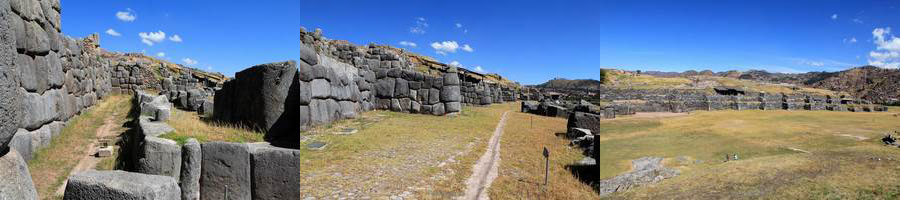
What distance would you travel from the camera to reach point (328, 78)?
32.8ft

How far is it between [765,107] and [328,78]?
41.6 m

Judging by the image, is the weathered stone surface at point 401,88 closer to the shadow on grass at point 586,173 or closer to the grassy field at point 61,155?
the grassy field at point 61,155

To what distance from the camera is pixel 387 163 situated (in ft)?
20.0

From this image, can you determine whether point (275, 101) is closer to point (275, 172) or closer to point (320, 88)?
point (275, 172)

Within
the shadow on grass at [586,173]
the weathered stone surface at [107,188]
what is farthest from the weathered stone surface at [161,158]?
the shadow on grass at [586,173]

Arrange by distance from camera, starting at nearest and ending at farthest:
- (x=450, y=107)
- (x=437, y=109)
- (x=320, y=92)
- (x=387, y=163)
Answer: (x=387, y=163), (x=320, y=92), (x=437, y=109), (x=450, y=107)

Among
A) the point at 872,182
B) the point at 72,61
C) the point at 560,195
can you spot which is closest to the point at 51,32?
the point at 72,61

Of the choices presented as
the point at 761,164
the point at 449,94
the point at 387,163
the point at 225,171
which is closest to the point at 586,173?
the point at 387,163

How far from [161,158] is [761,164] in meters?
12.3

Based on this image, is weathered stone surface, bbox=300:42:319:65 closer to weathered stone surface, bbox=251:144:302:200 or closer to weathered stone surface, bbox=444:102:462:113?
weathered stone surface, bbox=251:144:302:200

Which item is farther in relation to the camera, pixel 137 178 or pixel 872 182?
pixel 872 182

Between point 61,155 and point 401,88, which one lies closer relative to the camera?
point 61,155

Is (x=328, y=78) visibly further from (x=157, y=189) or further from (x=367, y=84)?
(x=157, y=189)

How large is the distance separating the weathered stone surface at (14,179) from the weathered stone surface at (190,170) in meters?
2.42
